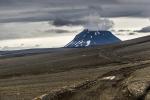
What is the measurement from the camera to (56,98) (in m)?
32.4

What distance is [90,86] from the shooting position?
107 feet

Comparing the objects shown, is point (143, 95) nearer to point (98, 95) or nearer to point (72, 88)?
point (98, 95)

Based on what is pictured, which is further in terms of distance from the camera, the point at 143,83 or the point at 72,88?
the point at 72,88

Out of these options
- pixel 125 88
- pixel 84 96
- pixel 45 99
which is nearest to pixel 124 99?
pixel 125 88

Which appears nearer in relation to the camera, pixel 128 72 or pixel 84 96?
pixel 84 96

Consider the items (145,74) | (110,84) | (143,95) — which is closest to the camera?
(143,95)

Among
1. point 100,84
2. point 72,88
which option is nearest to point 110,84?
point 100,84

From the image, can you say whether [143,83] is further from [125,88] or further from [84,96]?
[84,96]

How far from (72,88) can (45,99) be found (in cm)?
201

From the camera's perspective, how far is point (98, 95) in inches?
1239

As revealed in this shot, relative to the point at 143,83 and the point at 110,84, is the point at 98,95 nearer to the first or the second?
the point at 110,84

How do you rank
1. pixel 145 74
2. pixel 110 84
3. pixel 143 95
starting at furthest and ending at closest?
pixel 145 74, pixel 110 84, pixel 143 95

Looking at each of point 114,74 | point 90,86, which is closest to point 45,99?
point 90,86

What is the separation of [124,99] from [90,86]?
3407 mm
